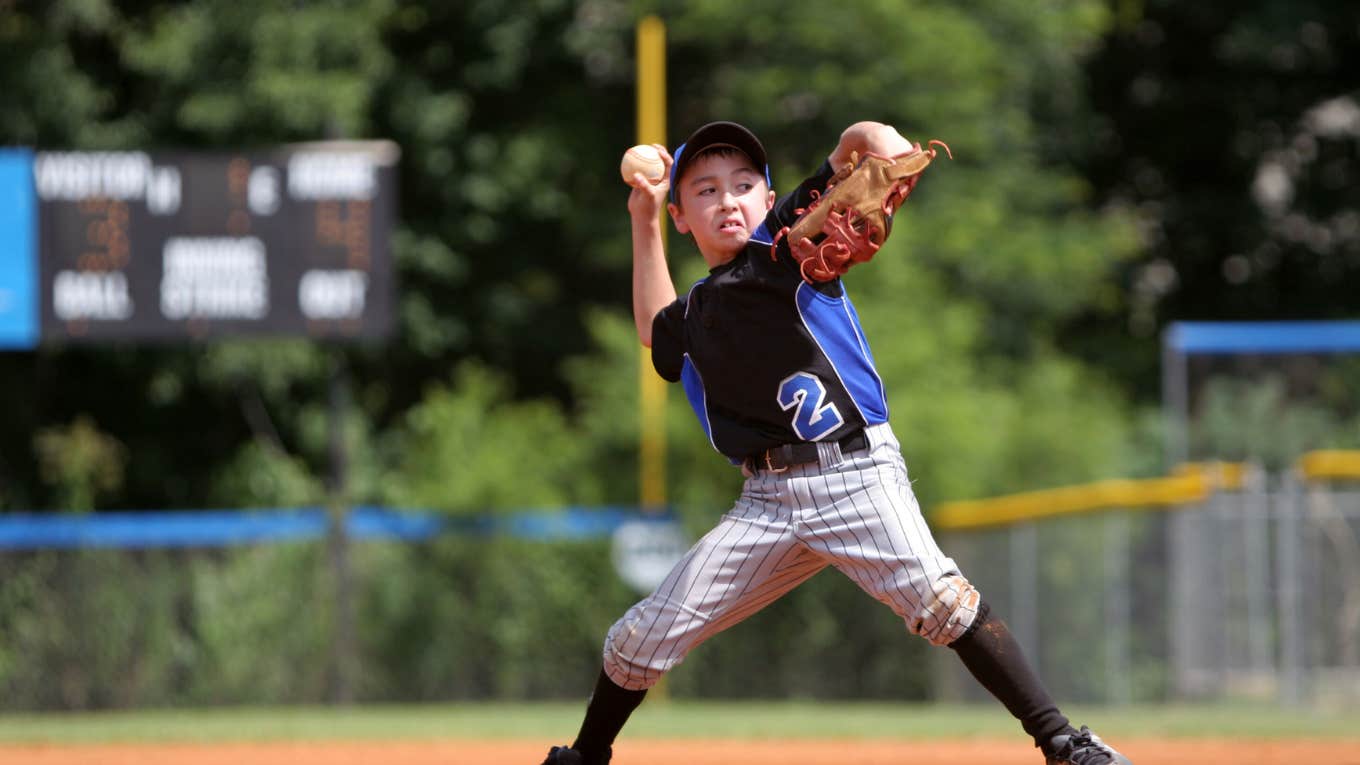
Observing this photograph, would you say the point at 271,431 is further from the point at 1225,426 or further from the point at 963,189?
the point at 1225,426

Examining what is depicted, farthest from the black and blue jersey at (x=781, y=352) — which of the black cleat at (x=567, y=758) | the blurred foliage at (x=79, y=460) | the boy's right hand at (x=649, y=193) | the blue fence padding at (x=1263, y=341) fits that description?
the blurred foliage at (x=79, y=460)

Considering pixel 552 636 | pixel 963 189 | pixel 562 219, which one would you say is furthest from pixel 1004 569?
pixel 562 219

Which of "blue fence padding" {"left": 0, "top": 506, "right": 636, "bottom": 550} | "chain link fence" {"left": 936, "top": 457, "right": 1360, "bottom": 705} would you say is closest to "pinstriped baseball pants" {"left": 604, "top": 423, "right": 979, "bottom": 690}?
"chain link fence" {"left": 936, "top": 457, "right": 1360, "bottom": 705}

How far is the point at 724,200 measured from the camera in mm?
4734

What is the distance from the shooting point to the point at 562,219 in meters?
21.6

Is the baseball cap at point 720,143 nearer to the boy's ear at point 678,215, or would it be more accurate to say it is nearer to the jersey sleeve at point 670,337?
the boy's ear at point 678,215

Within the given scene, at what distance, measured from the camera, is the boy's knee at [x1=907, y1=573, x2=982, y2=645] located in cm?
450

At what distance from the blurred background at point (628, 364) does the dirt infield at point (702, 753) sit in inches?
140

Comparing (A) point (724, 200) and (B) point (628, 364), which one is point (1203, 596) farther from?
(A) point (724, 200)

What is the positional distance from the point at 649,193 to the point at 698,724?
258 inches

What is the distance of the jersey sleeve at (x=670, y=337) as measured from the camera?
15.9ft

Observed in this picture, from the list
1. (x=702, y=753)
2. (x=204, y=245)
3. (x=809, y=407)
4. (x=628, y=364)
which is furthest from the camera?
(x=628, y=364)

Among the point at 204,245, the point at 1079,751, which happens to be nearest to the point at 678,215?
the point at 1079,751

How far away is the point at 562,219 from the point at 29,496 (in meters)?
6.25
